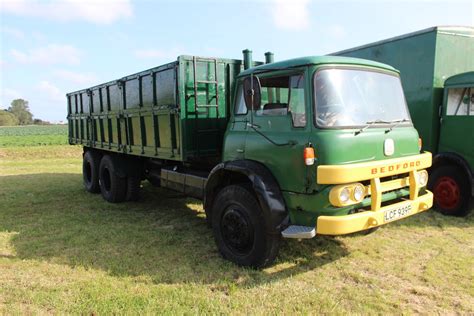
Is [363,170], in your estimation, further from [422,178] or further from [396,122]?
[422,178]

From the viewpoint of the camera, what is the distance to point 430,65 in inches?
269

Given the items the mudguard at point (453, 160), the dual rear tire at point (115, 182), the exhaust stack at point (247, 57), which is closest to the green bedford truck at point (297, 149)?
the exhaust stack at point (247, 57)

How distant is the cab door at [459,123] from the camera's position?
6.49m

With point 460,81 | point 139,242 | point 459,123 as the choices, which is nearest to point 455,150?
point 459,123

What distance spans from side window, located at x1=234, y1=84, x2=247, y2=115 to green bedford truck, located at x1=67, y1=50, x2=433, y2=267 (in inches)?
0.5

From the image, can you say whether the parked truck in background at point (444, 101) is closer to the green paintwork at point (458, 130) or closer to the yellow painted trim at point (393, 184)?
the green paintwork at point (458, 130)

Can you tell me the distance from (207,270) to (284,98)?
2124 mm

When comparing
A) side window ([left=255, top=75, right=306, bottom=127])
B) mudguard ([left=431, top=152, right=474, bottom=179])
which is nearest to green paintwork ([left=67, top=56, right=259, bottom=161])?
side window ([left=255, top=75, right=306, bottom=127])

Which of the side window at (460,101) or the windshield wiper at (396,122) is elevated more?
the side window at (460,101)

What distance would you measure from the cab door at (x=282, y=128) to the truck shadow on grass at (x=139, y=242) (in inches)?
45.7

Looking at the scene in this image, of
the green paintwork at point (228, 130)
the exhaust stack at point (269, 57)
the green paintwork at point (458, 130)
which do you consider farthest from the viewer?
the green paintwork at point (458, 130)

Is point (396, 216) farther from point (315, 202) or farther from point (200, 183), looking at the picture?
point (200, 183)

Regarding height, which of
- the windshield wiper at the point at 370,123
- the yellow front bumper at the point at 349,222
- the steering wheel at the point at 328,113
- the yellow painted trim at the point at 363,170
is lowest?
the yellow front bumper at the point at 349,222

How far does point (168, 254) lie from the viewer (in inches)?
190
